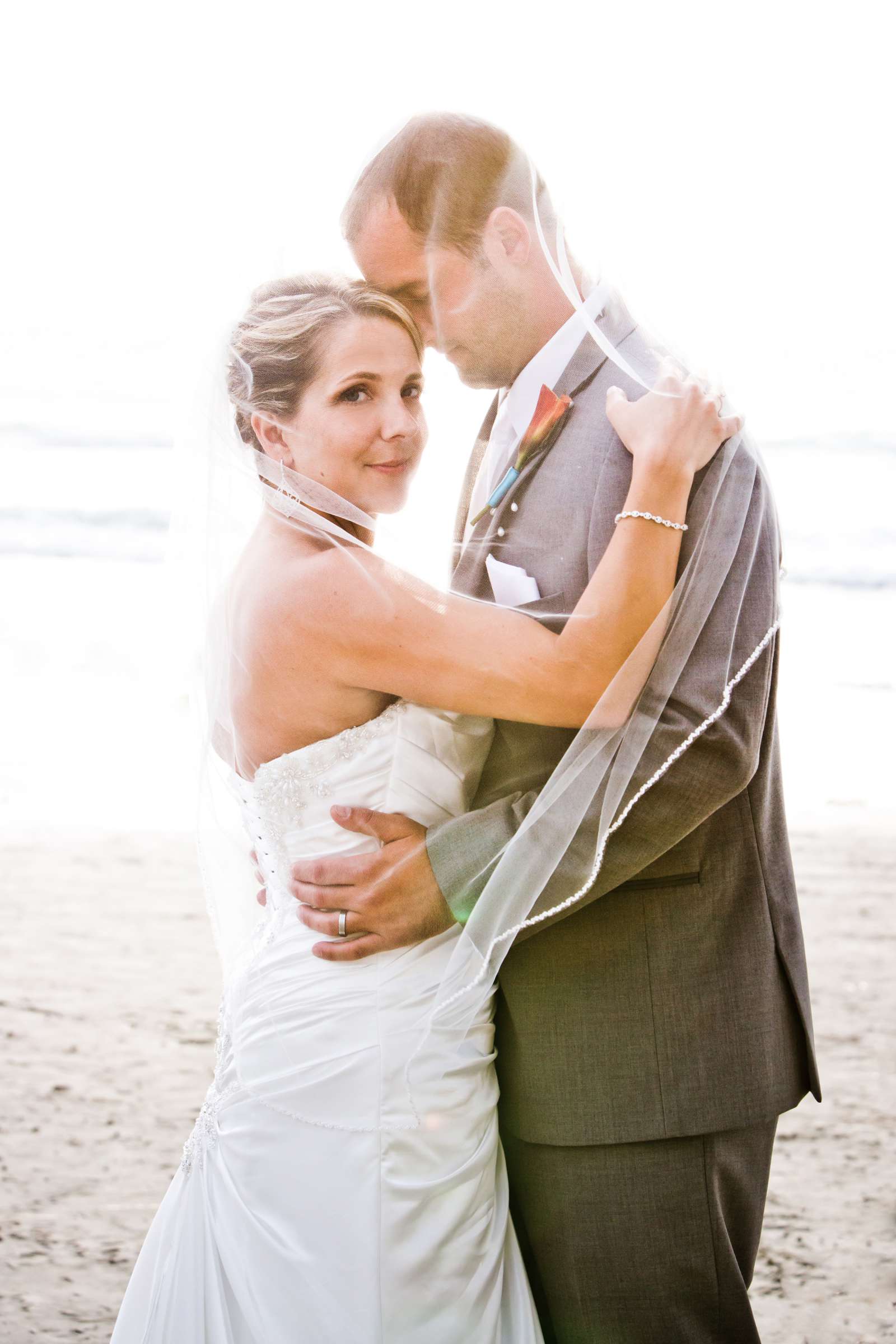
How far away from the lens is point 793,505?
14.7 metres

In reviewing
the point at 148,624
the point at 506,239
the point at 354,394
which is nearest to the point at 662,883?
the point at 354,394

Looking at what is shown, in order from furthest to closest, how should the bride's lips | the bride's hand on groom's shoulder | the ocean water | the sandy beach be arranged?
the ocean water, the sandy beach, the bride's lips, the bride's hand on groom's shoulder

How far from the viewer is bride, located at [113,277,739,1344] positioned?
2.09 metres

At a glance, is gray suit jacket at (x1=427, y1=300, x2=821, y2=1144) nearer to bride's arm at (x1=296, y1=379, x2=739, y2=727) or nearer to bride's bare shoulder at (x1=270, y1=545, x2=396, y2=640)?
bride's arm at (x1=296, y1=379, x2=739, y2=727)

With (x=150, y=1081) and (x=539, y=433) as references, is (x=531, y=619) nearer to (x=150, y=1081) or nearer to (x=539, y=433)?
(x=539, y=433)

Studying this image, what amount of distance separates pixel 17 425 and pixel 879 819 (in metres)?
11.9

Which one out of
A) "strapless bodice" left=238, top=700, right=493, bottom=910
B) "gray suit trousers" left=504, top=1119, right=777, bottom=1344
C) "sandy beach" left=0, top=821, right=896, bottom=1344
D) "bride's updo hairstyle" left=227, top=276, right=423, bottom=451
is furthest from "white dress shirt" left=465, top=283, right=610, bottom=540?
"sandy beach" left=0, top=821, right=896, bottom=1344

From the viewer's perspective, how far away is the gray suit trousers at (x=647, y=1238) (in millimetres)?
2176

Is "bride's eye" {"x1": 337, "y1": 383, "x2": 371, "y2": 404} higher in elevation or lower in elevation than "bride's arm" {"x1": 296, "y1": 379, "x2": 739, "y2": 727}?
higher

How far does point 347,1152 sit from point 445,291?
1496 millimetres

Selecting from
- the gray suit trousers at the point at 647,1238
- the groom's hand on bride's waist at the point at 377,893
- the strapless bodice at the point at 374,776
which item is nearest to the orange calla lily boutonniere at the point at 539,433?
the strapless bodice at the point at 374,776

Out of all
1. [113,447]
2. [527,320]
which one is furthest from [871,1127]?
[113,447]

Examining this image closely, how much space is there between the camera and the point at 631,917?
220 centimetres

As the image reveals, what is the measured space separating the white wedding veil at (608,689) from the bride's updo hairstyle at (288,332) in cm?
1
